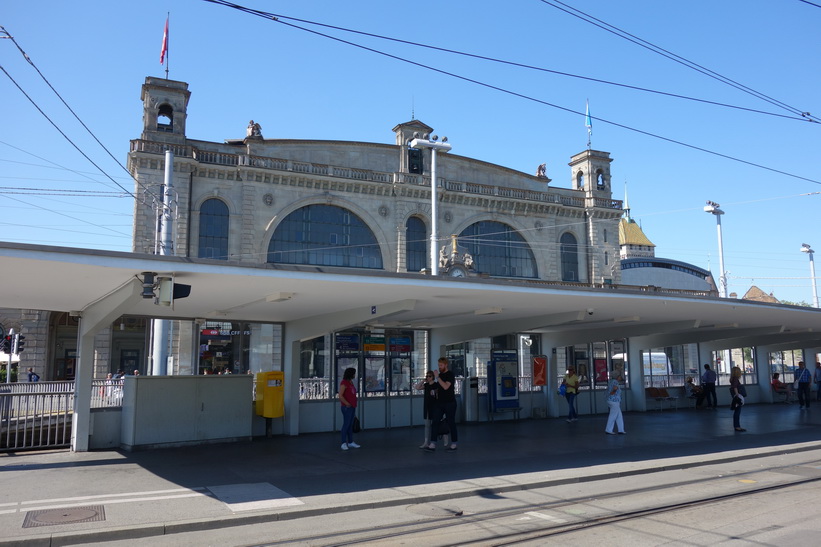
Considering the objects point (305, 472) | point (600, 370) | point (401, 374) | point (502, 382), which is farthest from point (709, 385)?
point (305, 472)

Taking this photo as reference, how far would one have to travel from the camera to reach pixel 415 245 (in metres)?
44.8

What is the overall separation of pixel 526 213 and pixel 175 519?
43.3 meters

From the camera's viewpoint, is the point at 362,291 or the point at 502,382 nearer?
the point at 362,291

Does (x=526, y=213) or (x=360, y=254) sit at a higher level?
(x=526, y=213)

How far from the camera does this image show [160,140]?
38.6 metres

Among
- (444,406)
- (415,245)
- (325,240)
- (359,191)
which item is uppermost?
(359,191)

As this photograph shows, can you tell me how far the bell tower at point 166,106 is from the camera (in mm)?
38969

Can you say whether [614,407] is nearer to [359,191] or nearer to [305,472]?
[305,472]

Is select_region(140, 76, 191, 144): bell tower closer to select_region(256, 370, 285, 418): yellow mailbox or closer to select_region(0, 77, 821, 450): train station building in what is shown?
select_region(0, 77, 821, 450): train station building

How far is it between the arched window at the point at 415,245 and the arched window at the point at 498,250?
2904mm

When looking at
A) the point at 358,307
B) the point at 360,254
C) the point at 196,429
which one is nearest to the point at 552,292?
the point at 358,307

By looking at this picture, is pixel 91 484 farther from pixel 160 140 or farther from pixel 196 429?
pixel 160 140

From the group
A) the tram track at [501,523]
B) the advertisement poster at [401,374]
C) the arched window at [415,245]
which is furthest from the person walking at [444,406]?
the arched window at [415,245]

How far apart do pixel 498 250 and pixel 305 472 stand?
37.7 m
